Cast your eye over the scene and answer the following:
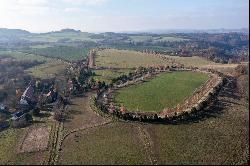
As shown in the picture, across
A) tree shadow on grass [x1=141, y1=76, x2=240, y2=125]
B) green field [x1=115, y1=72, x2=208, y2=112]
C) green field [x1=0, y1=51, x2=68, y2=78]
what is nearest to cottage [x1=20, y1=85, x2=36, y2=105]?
green field [x1=115, y1=72, x2=208, y2=112]

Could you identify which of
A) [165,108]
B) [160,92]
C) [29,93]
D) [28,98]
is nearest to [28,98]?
[28,98]

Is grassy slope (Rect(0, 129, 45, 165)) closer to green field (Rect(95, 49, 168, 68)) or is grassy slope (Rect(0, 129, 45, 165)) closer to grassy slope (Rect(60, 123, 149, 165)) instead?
grassy slope (Rect(60, 123, 149, 165))

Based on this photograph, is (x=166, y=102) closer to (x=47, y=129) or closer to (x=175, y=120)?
(x=175, y=120)

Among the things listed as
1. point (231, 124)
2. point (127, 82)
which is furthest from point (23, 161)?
point (127, 82)

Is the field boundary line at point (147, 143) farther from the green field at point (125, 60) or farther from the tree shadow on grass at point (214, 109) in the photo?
the green field at point (125, 60)

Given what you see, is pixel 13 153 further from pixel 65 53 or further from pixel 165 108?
pixel 65 53

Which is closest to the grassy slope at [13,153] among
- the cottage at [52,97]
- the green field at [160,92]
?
the cottage at [52,97]
